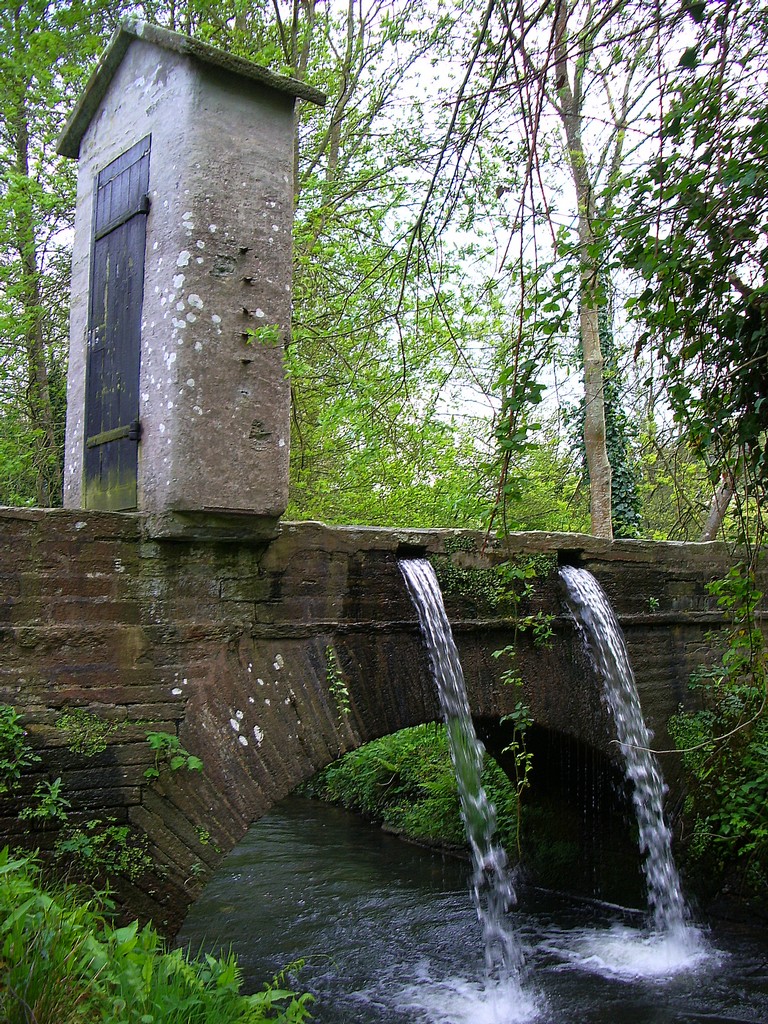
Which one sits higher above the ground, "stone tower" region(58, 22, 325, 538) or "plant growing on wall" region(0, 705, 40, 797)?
"stone tower" region(58, 22, 325, 538)

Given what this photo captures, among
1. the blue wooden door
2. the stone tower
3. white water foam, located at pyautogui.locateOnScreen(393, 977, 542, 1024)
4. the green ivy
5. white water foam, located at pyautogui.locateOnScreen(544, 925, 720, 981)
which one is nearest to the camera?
the stone tower

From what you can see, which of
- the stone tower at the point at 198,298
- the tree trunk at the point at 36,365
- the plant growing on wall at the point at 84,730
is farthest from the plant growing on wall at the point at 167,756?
the tree trunk at the point at 36,365

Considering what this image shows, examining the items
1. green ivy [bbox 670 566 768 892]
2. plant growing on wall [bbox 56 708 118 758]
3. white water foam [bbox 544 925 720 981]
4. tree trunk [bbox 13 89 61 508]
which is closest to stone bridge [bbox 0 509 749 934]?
plant growing on wall [bbox 56 708 118 758]

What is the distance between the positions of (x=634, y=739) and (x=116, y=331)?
4.45 m

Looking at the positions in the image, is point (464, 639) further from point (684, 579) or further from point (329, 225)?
point (329, 225)

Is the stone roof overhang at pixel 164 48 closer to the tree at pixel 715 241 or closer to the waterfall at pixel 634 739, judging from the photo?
the tree at pixel 715 241

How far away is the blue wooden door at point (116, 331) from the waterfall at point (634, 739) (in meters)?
3.11

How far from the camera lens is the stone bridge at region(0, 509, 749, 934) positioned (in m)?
3.96

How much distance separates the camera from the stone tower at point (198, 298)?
430cm

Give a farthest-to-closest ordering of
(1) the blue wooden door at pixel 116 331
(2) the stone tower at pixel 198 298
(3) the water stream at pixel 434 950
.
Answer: (3) the water stream at pixel 434 950
(1) the blue wooden door at pixel 116 331
(2) the stone tower at pixel 198 298

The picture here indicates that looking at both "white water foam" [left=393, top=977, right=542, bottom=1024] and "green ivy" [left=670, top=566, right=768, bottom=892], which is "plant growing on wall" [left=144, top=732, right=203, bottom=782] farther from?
"green ivy" [left=670, top=566, right=768, bottom=892]

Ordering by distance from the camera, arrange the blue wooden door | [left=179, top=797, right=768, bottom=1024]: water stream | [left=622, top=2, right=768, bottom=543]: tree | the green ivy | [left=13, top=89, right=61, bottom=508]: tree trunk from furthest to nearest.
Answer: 1. [left=13, top=89, right=61, bottom=508]: tree trunk
2. the green ivy
3. [left=179, top=797, right=768, bottom=1024]: water stream
4. the blue wooden door
5. [left=622, top=2, right=768, bottom=543]: tree

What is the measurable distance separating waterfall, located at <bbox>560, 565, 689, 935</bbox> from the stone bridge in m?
0.58

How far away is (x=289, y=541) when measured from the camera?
4.78 meters
